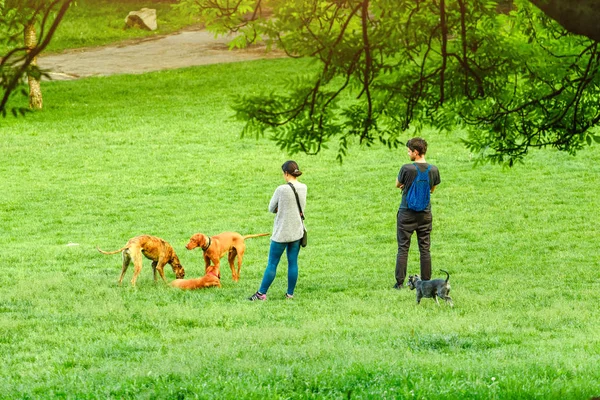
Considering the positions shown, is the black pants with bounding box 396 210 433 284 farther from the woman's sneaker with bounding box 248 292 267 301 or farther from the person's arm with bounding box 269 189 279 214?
the woman's sneaker with bounding box 248 292 267 301

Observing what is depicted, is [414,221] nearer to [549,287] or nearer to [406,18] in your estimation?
[549,287]

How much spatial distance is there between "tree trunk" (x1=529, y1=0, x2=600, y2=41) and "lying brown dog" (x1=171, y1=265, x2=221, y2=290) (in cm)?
883

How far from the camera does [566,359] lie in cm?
848

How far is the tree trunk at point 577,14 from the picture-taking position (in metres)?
5.49

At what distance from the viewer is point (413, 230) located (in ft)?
43.0

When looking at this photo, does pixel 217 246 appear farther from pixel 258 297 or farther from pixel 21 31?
pixel 21 31

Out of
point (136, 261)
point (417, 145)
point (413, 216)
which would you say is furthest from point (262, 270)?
point (417, 145)

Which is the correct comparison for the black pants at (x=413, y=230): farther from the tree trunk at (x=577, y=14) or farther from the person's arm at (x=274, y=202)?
the tree trunk at (x=577, y=14)

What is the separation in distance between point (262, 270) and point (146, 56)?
2819cm

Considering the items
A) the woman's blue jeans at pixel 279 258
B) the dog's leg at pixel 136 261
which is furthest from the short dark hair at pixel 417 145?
the dog's leg at pixel 136 261

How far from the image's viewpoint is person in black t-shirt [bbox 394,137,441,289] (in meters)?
12.5

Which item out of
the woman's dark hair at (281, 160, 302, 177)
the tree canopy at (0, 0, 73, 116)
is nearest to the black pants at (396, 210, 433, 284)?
the woman's dark hair at (281, 160, 302, 177)

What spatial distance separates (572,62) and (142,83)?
30172 mm

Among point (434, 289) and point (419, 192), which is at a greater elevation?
point (419, 192)
